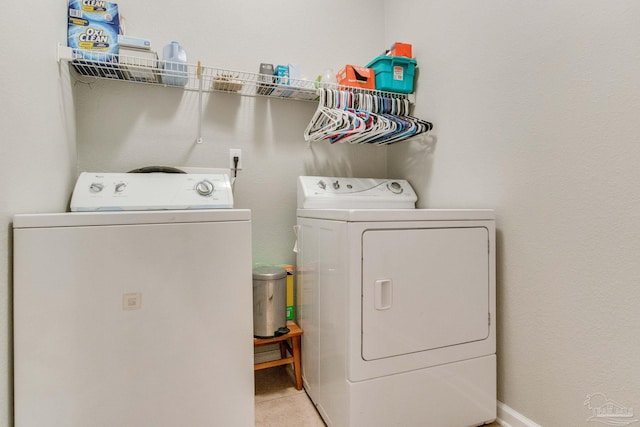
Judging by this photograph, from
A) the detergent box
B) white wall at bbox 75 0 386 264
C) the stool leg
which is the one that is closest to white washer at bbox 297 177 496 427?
the stool leg

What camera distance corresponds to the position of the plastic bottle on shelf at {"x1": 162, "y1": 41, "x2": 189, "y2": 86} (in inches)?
62.3

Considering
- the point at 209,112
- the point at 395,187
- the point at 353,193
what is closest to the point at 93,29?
the point at 209,112

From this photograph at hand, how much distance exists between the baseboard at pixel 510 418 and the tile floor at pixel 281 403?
0.03m

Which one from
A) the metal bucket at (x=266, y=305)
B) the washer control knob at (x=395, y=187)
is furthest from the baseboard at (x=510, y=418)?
the washer control knob at (x=395, y=187)

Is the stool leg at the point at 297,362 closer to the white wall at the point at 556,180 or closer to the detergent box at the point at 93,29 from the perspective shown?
the white wall at the point at 556,180

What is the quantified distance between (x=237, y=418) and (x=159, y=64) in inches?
63.9

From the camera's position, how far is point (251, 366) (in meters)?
1.18

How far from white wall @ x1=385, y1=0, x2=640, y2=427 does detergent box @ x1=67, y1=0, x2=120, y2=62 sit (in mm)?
1680

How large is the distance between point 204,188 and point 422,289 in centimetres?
102

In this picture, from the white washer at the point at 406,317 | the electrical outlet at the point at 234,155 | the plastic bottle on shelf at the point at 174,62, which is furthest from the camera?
the electrical outlet at the point at 234,155

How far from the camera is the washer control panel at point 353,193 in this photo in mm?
1758

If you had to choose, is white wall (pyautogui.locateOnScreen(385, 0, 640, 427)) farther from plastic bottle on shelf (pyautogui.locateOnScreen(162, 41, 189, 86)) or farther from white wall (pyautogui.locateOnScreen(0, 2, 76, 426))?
white wall (pyautogui.locateOnScreen(0, 2, 76, 426))

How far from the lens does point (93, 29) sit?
1.46 m

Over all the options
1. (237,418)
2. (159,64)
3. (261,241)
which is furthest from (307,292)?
(159,64)
